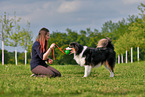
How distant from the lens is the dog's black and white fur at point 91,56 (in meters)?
8.30

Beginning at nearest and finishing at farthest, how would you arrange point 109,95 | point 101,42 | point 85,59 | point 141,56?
point 109,95 → point 85,59 → point 101,42 → point 141,56

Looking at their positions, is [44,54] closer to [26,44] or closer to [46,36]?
[46,36]

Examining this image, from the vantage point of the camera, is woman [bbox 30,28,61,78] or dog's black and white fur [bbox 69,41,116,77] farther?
dog's black and white fur [bbox 69,41,116,77]

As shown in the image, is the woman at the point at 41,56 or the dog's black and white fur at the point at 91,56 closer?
the woman at the point at 41,56

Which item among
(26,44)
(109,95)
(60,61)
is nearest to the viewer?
(109,95)

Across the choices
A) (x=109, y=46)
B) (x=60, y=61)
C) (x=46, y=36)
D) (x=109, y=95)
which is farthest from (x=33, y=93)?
(x=60, y=61)

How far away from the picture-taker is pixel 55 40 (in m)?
50.3

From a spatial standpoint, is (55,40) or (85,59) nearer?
(85,59)

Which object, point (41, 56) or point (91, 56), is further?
point (91, 56)

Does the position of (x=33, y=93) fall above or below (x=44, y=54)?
below

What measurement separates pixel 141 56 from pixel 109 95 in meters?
51.6

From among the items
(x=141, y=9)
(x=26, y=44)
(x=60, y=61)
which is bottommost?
(x=60, y=61)

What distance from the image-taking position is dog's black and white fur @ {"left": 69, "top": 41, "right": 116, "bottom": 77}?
8297mm

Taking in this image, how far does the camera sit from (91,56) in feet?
27.9
